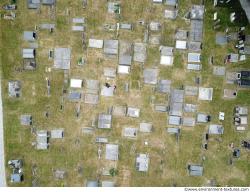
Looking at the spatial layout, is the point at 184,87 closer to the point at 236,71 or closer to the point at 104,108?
the point at 236,71

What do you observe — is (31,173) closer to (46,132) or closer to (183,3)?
(46,132)

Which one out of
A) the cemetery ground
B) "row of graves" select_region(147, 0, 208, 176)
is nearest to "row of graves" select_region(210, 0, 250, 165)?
the cemetery ground

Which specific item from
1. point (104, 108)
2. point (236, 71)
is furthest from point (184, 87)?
point (104, 108)

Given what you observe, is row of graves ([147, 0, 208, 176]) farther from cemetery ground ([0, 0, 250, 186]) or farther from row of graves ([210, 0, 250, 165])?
row of graves ([210, 0, 250, 165])

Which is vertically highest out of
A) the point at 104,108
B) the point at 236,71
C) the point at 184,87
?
the point at 236,71

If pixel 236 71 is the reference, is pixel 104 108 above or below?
below

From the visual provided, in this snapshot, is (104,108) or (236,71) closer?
(104,108)

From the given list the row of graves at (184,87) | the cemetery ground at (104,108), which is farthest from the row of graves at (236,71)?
the row of graves at (184,87)

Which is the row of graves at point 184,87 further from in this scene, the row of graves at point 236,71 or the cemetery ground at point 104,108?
the row of graves at point 236,71
